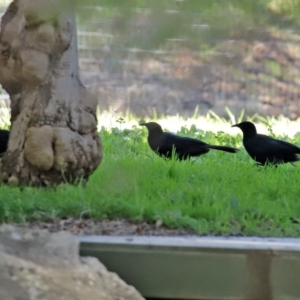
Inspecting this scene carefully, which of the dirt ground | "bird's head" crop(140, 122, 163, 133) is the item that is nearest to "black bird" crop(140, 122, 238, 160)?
"bird's head" crop(140, 122, 163, 133)

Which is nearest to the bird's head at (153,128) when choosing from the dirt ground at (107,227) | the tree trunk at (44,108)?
the tree trunk at (44,108)

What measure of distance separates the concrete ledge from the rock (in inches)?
5.1

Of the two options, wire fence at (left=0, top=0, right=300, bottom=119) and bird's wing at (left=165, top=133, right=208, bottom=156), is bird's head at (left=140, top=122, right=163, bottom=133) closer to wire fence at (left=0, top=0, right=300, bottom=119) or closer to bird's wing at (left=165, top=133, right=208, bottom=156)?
bird's wing at (left=165, top=133, right=208, bottom=156)

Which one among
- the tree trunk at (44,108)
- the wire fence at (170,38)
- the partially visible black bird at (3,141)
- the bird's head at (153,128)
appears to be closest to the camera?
the wire fence at (170,38)

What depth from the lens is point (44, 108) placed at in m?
5.34

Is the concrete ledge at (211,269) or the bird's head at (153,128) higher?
the bird's head at (153,128)

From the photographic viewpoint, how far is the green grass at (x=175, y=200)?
4656mm

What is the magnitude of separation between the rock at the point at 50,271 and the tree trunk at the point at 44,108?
1131 mm

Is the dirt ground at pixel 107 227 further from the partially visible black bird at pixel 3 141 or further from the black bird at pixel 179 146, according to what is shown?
the black bird at pixel 179 146

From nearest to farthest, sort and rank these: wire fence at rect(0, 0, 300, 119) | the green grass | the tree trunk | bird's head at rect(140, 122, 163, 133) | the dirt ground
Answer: wire fence at rect(0, 0, 300, 119)
the dirt ground
the green grass
the tree trunk
bird's head at rect(140, 122, 163, 133)

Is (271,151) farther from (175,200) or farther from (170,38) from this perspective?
(170,38)

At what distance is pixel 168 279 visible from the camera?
13.5 ft

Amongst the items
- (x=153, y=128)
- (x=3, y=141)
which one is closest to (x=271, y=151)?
(x=153, y=128)

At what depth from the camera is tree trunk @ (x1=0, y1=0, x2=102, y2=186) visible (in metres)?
5.23
